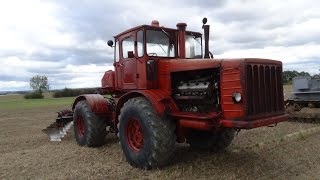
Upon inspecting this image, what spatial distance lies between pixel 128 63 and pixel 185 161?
8.20 feet

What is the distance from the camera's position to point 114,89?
32.5 ft

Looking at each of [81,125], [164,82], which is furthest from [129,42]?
[81,125]

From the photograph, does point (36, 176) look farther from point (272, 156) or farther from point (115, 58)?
point (272, 156)

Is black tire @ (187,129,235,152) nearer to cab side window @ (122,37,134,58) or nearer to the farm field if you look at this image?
the farm field

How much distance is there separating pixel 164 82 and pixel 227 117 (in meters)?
1.91

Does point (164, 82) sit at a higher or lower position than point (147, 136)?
higher

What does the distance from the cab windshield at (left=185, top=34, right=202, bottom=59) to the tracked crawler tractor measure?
6.50 meters

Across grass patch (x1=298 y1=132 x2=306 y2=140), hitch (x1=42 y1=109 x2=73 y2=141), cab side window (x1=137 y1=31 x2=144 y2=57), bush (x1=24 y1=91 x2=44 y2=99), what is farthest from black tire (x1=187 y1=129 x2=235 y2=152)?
bush (x1=24 y1=91 x2=44 y2=99)

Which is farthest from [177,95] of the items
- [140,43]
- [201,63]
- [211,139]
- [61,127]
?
[61,127]

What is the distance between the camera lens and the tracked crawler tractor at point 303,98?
14028 millimetres

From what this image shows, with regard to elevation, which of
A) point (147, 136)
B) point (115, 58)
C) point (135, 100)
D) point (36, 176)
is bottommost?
point (36, 176)

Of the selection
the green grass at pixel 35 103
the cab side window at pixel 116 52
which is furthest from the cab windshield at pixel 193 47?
the green grass at pixel 35 103

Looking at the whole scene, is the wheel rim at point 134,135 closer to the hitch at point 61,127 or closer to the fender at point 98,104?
the fender at point 98,104

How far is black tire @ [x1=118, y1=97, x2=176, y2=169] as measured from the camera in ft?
23.4
